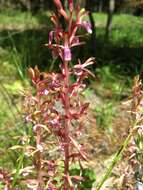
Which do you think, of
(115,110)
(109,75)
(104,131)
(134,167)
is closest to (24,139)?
(134,167)

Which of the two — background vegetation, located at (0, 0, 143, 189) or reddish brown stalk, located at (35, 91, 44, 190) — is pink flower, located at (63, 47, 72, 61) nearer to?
reddish brown stalk, located at (35, 91, 44, 190)

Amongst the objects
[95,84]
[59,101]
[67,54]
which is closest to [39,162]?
[59,101]

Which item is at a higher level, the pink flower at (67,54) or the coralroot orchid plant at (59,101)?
the pink flower at (67,54)

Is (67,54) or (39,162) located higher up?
(67,54)

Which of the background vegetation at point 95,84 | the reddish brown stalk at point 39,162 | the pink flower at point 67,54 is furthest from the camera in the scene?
the background vegetation at point 95,84

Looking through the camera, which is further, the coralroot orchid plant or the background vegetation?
the background vegetation

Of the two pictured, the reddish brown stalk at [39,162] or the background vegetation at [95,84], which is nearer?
the reddish brown stalk at [39,162]

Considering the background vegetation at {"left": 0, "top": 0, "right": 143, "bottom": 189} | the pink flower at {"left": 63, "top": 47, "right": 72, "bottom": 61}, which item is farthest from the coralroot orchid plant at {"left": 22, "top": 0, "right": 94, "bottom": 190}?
the background vegetation at {"left": 0, "top": 0, "right": 143, "bottom": 189}

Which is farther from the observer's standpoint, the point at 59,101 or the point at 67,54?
the point at 59,101

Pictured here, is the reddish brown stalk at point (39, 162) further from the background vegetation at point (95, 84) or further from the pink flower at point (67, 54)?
the pink flower at point (67, 54)

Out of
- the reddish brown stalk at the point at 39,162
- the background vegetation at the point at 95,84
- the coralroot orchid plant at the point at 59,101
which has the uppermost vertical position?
the coralroot orchid plant at the point at 59,101

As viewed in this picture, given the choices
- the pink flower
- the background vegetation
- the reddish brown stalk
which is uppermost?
the pink flower

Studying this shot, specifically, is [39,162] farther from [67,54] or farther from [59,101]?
[67,54]

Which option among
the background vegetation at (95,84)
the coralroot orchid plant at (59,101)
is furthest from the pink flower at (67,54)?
the background vegetation at (95,84)
